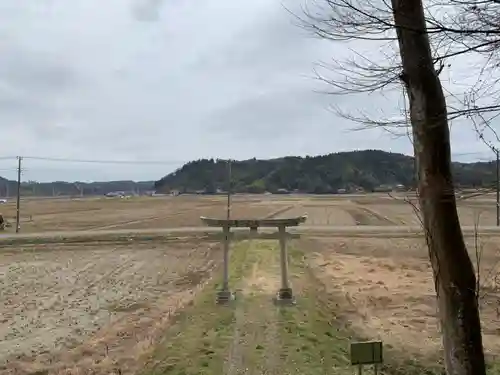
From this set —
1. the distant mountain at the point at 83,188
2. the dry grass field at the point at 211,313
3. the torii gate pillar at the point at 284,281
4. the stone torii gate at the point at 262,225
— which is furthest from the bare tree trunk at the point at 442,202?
the distant mountain at the point at 83,188

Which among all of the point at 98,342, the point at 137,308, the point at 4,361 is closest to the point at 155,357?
the point at 98,342

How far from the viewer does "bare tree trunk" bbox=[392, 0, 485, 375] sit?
148 inches

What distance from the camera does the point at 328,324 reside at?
7.96 meters

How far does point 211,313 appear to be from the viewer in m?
8.56

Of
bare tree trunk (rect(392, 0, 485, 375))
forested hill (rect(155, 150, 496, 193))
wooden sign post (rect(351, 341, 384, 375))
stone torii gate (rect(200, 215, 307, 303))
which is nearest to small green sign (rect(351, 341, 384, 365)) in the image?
wooden sign post (rect(351, 341, 384, 375))

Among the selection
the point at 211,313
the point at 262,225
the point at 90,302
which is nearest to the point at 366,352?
the point at 211,313

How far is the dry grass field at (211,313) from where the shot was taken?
640cm

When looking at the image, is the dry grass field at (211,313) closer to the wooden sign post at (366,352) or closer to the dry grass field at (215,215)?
the wooden sign post at (366,352)

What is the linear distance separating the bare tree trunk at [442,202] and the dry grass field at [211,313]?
311mm

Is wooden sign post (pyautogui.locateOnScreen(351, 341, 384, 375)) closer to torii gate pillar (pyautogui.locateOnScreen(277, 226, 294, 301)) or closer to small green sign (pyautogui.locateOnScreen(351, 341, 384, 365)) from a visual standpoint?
small green sign (pyautogui.locateOnScreen(351, 341, 384, 365))

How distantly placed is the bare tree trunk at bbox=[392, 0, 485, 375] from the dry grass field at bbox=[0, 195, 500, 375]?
31 cm

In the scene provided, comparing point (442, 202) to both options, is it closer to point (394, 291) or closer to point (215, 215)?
point (394, 291)

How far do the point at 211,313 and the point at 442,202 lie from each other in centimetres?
548

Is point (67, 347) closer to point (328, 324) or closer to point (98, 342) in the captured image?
point (98, 342)
